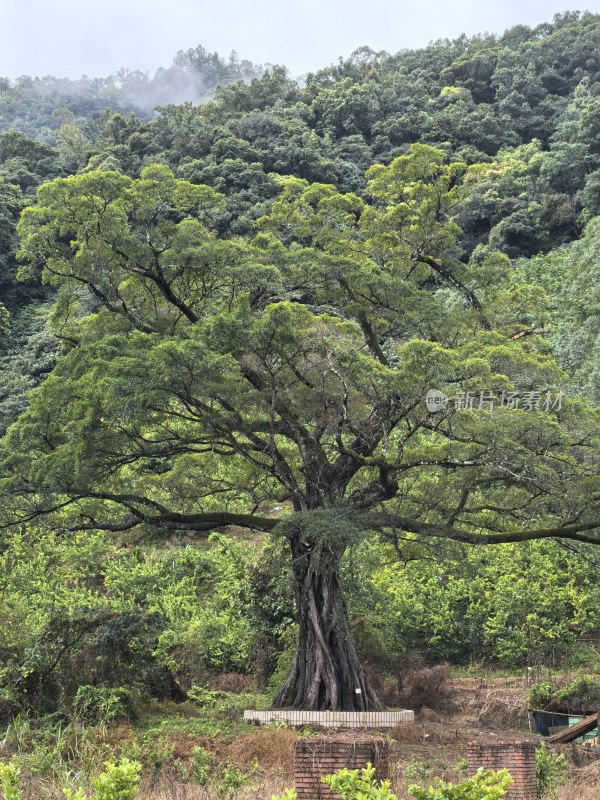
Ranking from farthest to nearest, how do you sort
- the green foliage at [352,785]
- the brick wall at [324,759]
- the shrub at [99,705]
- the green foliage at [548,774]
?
the shrub at [99,705], the green foliage at [548,774], the brick wall at [324,759], the green foliage at [352,785]

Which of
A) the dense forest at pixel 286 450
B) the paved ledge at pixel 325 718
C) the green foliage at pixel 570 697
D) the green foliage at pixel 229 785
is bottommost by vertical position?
the green foliage at pixel 229 785

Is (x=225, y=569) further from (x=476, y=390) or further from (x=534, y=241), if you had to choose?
(x=534, y=241)

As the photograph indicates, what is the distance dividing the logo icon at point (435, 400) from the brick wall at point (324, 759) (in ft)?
17.6

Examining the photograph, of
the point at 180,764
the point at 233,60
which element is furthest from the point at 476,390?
the point at 233,60

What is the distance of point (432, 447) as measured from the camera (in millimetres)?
11820

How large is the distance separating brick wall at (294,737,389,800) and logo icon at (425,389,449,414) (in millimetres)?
5378

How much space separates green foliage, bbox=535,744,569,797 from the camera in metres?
6.93

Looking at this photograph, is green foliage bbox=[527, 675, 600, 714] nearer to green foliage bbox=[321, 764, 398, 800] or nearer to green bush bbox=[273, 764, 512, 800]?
green bush bbox=[273, 764, 512, 800]

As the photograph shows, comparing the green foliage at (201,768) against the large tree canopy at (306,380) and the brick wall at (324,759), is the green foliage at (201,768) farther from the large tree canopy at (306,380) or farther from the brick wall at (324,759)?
the large tree canopy at (306,380)

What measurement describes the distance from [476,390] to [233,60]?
10636 centimetres

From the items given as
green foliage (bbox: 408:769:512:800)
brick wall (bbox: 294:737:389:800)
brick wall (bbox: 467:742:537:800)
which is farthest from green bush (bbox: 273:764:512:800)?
brick wall (bbox: 467:742:537:800)

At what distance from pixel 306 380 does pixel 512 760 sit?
5.75 metres

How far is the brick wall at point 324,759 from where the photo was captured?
5520 mm

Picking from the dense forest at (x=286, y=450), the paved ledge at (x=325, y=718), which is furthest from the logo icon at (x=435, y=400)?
the paved ledge at (x=325, y=718)
